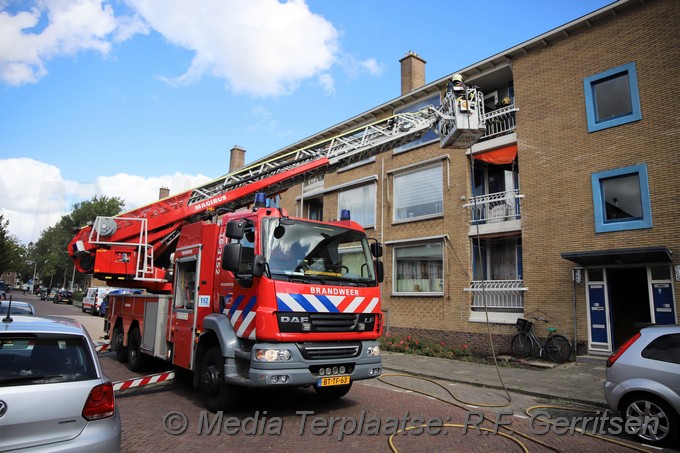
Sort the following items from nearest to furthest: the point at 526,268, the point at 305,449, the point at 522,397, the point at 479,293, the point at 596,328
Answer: the point at 305,449 → the point at 522,397 → the point at 596,328 → the point at 526,268 → the point at 479,293

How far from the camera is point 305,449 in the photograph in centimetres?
491

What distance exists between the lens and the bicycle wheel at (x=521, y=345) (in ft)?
40.5

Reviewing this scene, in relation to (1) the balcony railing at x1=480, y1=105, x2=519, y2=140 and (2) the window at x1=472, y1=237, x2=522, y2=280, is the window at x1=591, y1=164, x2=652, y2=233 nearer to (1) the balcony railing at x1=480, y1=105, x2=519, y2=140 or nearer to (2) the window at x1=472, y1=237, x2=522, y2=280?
(2) the window at x1=472, y1=237, x2=522, y2=280

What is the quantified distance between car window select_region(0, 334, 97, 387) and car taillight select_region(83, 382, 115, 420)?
0.44 feet

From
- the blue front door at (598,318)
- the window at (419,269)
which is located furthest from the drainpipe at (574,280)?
the window at (419,269)

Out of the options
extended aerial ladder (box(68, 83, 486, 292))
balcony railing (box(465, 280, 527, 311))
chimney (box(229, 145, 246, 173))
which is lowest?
balcony railing (box(465, 280, 527, 311))

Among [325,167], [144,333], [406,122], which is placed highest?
[406,122]

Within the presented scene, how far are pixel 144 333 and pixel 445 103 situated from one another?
7618 millimetres

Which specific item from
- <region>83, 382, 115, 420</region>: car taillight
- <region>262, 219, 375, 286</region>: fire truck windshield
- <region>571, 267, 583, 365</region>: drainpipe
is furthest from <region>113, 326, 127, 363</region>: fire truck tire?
<region>571, 267, 583, 365</region>: drainpipe

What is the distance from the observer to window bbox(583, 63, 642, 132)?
11883 mm

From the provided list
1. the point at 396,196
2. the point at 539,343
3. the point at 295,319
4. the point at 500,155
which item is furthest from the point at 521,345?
the point at 295,319

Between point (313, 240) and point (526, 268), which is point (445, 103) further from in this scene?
point (526, 268)

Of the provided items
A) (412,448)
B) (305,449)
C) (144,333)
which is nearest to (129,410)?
(144,333)

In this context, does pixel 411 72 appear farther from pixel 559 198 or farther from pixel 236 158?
pixel 236 158
